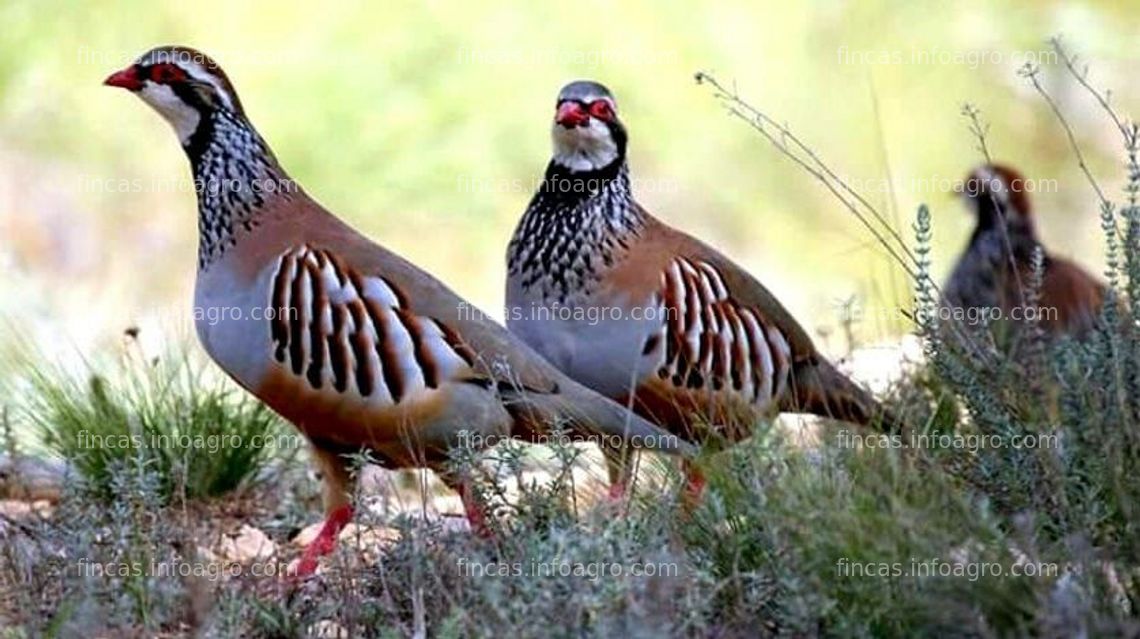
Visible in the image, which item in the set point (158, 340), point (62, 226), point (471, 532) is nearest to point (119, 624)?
point (471, 532)

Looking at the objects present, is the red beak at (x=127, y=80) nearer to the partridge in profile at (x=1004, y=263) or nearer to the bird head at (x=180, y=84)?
the bird head at (x=180, y=84)

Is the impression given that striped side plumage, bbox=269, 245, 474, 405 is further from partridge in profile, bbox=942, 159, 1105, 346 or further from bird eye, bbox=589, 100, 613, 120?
partridge in profile, bbox=942, 159, 1105, 346

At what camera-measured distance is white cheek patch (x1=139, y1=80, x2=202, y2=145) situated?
5020 mm

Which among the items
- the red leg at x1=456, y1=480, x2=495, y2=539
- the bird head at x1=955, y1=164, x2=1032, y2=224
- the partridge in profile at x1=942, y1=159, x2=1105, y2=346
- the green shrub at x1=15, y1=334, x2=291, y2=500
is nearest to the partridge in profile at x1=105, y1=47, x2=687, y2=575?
the red leg at x1=456, y1=480, x2=495, y2=539

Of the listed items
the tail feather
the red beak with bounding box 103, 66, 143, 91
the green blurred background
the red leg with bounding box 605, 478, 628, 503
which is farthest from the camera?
the green blurred background

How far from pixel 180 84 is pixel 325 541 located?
1073 mm

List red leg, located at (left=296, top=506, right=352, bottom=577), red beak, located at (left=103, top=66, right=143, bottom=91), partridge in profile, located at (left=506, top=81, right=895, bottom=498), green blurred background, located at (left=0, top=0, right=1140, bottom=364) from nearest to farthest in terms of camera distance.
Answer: red leg, located at (left=296, top=506, right=352, bottom=577) → red beak, located at (left=103, top=66, right=143, bottom=91) → partridge in profile, located at (left=506, top=81, right=895, bottom=498) → green blurred background, located at (left=0, top=0, right=1140, bottom=364)

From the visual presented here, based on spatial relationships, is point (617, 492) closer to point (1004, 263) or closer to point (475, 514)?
point (475, 514)

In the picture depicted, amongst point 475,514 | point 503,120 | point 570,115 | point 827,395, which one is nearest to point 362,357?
point 475,514

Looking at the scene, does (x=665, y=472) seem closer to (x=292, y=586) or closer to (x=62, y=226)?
(x=292, y=586)

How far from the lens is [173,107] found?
505 centimetres

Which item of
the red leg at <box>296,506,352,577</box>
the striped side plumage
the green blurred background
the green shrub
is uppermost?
the green blurred background

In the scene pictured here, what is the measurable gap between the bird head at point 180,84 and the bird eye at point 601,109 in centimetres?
83

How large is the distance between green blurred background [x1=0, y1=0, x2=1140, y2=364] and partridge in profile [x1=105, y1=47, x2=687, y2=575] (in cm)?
640
